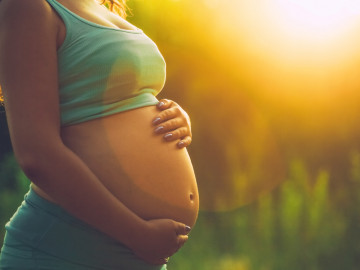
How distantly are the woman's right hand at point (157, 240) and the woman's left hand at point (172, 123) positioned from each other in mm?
275

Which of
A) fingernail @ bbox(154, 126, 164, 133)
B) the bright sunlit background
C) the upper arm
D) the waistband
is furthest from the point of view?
the bright sunlit background

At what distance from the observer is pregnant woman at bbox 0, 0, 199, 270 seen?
4.69ft

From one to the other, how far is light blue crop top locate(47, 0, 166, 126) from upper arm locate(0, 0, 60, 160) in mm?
84

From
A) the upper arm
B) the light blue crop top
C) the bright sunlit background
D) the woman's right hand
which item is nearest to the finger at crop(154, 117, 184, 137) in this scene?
the light blue crop top

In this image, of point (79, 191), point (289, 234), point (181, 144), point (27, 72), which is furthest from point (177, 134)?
point (289, 234)

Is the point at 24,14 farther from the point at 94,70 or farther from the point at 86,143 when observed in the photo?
the point at 86,143

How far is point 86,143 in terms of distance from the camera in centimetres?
156

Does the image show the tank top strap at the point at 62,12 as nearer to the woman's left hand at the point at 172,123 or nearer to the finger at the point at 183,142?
the woman's left hand at the point at 172,123

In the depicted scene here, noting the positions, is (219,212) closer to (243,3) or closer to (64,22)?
(243,3)

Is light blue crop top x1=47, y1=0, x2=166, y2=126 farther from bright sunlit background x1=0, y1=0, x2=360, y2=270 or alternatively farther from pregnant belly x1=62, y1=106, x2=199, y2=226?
bright sunlit background x1=0, y1=0, x2=360, y2=270

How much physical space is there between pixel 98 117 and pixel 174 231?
0.36m

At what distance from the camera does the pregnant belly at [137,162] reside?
1565 millimetres

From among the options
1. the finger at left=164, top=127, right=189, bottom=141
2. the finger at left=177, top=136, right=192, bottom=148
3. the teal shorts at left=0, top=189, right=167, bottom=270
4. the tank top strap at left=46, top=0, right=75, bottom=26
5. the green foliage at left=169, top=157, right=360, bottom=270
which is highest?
the tank top strap at left=46, top=0, right=75, bottom=26

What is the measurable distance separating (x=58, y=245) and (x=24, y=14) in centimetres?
58
